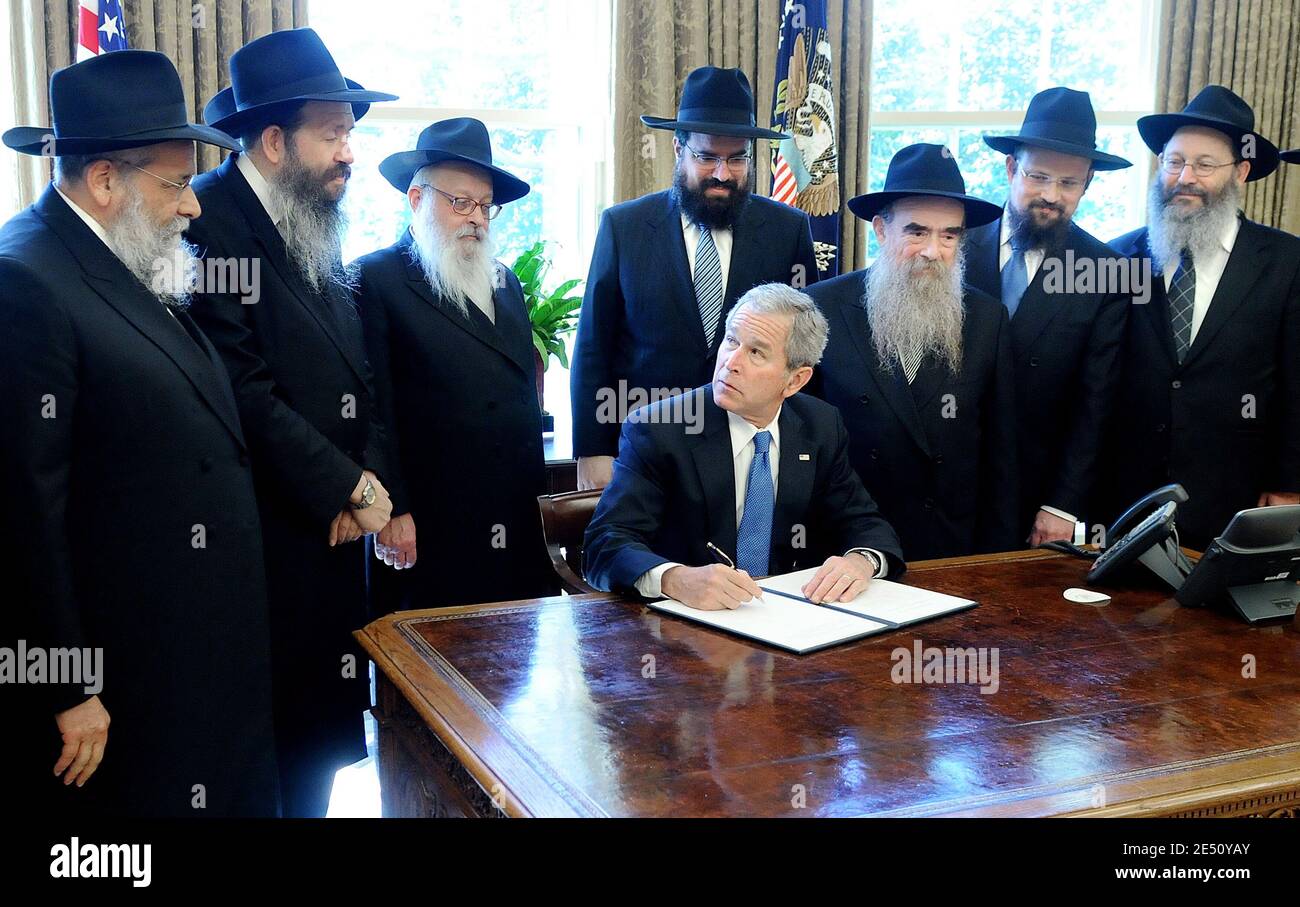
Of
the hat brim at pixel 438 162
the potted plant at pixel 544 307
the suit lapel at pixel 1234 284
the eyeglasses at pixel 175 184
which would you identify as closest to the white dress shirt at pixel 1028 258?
the suit lapel at pixel 1234 284

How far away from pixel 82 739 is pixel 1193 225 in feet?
11.2

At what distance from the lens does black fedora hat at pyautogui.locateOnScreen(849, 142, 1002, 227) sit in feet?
10.8

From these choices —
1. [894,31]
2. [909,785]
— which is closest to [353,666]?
[909,785]

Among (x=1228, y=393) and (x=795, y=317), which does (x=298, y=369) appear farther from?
(x=1228, y=393)

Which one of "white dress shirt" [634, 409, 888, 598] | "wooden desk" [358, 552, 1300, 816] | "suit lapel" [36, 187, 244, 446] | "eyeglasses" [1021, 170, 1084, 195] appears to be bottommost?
"wooden desk" [358, 552, 1300, 816]

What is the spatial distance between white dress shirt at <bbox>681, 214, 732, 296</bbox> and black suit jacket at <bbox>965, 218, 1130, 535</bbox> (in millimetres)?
915

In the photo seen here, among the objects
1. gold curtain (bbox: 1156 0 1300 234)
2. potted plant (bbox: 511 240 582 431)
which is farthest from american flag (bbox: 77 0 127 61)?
gold curtain (bbox: 1156 0 1300 234)

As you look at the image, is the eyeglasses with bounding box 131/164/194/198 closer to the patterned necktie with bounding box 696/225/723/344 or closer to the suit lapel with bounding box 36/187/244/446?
the suit lapel with bounding box 36/187/244/446

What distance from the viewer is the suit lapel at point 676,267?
3635mm

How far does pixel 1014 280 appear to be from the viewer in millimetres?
3703

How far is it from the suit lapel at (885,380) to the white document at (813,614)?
0.72 metres

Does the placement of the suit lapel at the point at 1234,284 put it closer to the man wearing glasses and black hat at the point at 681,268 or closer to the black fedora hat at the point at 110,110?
the man wearing glasses and black hat at the point at 681,268
